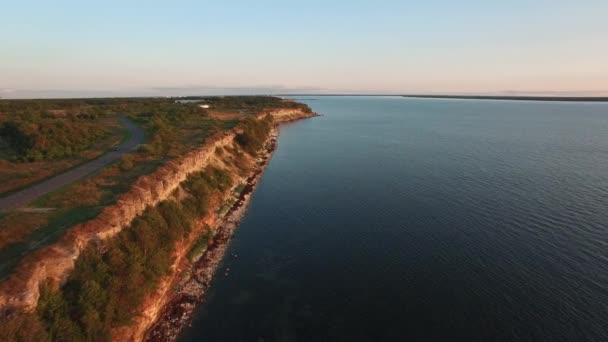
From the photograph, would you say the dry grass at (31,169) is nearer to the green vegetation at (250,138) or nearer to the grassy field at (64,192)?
the grassy field at (64,192)

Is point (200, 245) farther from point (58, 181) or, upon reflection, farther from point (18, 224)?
point (58, 181)

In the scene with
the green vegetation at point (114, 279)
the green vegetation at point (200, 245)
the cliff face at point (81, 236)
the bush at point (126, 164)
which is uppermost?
the bush at point (126, 164)

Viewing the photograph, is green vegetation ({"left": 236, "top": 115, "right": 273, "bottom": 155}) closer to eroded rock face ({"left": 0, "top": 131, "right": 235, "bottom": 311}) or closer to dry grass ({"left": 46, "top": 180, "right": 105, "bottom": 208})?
eroded rock face ({"left": 0, "top": 131, "right": 235, "bottom": 311})

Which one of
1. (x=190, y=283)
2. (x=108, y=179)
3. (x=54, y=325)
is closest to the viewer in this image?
(x=54, y=325)

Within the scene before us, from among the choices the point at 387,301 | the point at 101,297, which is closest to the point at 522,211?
the point at 387,301

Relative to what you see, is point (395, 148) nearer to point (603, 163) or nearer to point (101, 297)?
point (603, 163)

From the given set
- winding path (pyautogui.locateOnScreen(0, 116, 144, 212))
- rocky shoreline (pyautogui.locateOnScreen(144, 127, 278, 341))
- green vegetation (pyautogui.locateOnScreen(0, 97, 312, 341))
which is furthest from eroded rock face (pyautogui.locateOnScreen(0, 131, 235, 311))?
rocky shoreline (pyautogui.locateOnScreen(144, 127, 278, 341))

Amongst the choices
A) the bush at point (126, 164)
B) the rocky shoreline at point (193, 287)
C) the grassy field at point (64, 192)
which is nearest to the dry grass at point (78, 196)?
the grassy field at point (64, 192)
